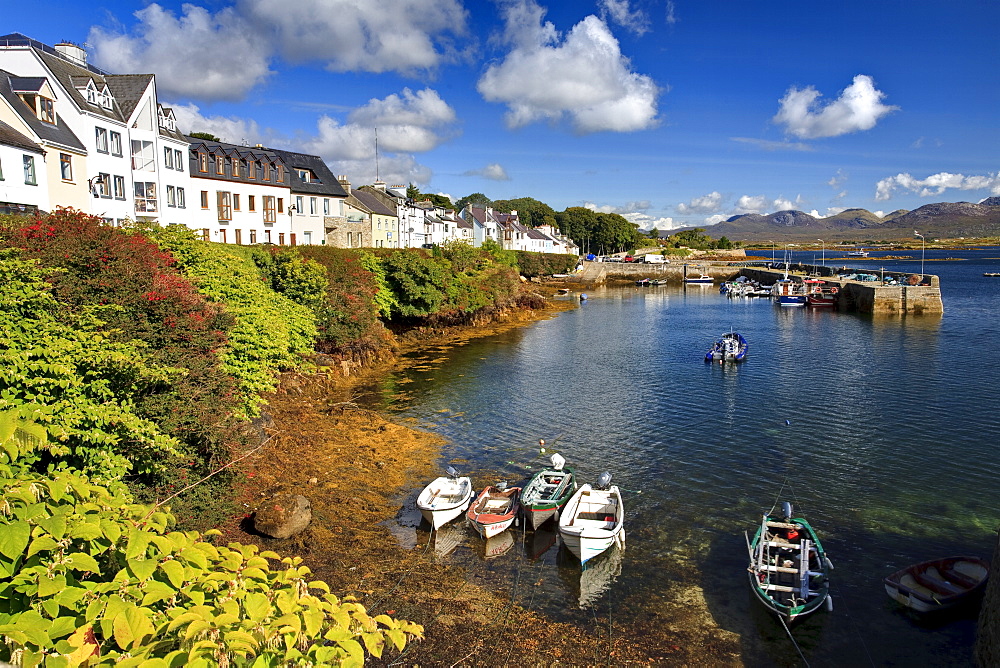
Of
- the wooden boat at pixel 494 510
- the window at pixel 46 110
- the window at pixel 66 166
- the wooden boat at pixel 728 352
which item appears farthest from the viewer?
the wooden boat at pixel 728 352

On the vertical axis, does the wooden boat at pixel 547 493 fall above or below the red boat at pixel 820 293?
below

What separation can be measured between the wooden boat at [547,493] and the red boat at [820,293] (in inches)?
2993

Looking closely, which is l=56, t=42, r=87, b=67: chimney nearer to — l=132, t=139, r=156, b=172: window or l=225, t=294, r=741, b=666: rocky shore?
l=132, t=139, r=156, b=172: window

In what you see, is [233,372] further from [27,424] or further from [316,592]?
[27,424]

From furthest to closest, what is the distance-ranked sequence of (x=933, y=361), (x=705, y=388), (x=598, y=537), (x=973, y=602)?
(x=933, y=361) → (x=705, y=388) → (x=598, y=537) → (x=973, y=602)

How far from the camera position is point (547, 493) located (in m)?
22.0

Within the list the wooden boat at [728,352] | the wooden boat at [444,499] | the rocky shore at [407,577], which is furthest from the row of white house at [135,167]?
the wooden boat at [728,352]

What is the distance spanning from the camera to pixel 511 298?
259 feet

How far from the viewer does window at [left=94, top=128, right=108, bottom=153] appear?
140ft

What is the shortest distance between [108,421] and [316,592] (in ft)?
22.6

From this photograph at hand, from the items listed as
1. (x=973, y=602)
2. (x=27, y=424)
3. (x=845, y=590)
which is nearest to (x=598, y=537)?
(x=845, y=590)

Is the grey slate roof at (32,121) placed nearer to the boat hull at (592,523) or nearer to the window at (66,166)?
the window at (66,166)

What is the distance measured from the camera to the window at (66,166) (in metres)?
38.6

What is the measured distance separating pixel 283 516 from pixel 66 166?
111ft
